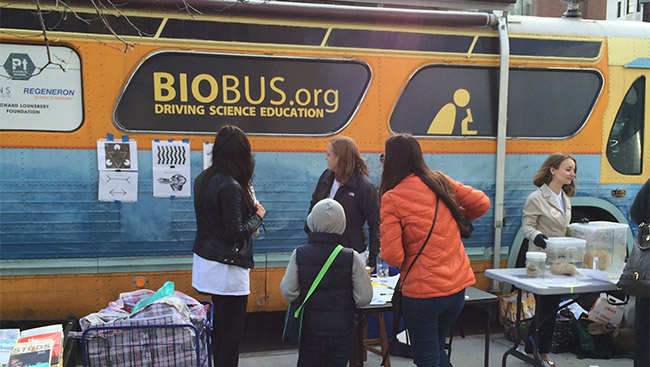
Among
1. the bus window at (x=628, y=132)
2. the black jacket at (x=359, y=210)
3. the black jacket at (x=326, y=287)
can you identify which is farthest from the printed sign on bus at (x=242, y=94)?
the bus window at (x=628, y=132)

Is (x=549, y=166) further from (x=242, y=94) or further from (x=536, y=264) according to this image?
(x=242, y=94)

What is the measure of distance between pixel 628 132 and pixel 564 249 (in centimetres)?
204

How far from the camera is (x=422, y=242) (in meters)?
3.23

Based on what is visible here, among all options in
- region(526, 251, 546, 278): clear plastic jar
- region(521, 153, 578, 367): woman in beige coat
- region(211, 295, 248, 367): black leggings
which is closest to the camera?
region(211, 295, 248, 367): black leggings

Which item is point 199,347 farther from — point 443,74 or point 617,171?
point 617,171

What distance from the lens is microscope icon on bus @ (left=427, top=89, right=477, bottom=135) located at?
521cm

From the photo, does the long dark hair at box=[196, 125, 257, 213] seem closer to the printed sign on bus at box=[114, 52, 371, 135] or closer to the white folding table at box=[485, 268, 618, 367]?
the printed sign on bus at box=[114, 52, 371, 135]

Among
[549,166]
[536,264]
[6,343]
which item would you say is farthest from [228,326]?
[549,166]

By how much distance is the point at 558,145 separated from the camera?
5.51m

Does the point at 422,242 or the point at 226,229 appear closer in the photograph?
the point at 422,242

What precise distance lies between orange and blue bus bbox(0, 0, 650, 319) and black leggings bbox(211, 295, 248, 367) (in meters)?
1.17

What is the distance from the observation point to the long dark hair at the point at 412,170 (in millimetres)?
3283

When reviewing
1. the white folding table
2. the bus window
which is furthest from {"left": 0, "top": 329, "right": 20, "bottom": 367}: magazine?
the bus window

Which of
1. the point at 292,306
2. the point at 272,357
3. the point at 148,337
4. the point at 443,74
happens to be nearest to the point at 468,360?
the point at 272,357
